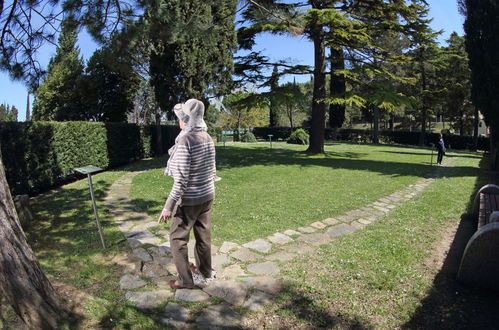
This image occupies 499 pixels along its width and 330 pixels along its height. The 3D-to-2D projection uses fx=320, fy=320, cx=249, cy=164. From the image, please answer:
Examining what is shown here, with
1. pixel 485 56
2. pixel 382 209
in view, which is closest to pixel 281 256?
pixel 382 209

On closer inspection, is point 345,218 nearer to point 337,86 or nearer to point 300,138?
point 300,138

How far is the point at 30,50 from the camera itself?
5.68 meters

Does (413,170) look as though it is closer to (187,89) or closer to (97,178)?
(187,89)

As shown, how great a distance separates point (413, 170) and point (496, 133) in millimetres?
3117

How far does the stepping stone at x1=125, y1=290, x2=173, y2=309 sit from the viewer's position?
2992mm

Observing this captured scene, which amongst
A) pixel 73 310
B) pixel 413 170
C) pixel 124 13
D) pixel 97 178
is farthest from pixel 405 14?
pixel 73 310

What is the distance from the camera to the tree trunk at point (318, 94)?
14805mm

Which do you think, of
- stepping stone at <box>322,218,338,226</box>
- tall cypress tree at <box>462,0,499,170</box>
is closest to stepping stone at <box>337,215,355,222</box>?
stepping stone at <box>322,218,338,226</box>

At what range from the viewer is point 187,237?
3127 millimetres

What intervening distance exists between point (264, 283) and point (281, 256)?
734 mm

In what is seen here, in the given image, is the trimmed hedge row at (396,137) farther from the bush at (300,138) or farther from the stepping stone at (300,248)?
the stepping stone at (300,248)

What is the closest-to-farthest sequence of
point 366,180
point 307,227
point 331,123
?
1. point 307,227
2. point 366,180
3. point 331,123

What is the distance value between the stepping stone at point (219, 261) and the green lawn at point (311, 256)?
1.53ft

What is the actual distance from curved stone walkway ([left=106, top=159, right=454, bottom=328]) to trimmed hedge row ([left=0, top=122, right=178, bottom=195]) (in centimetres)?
Result: 323
